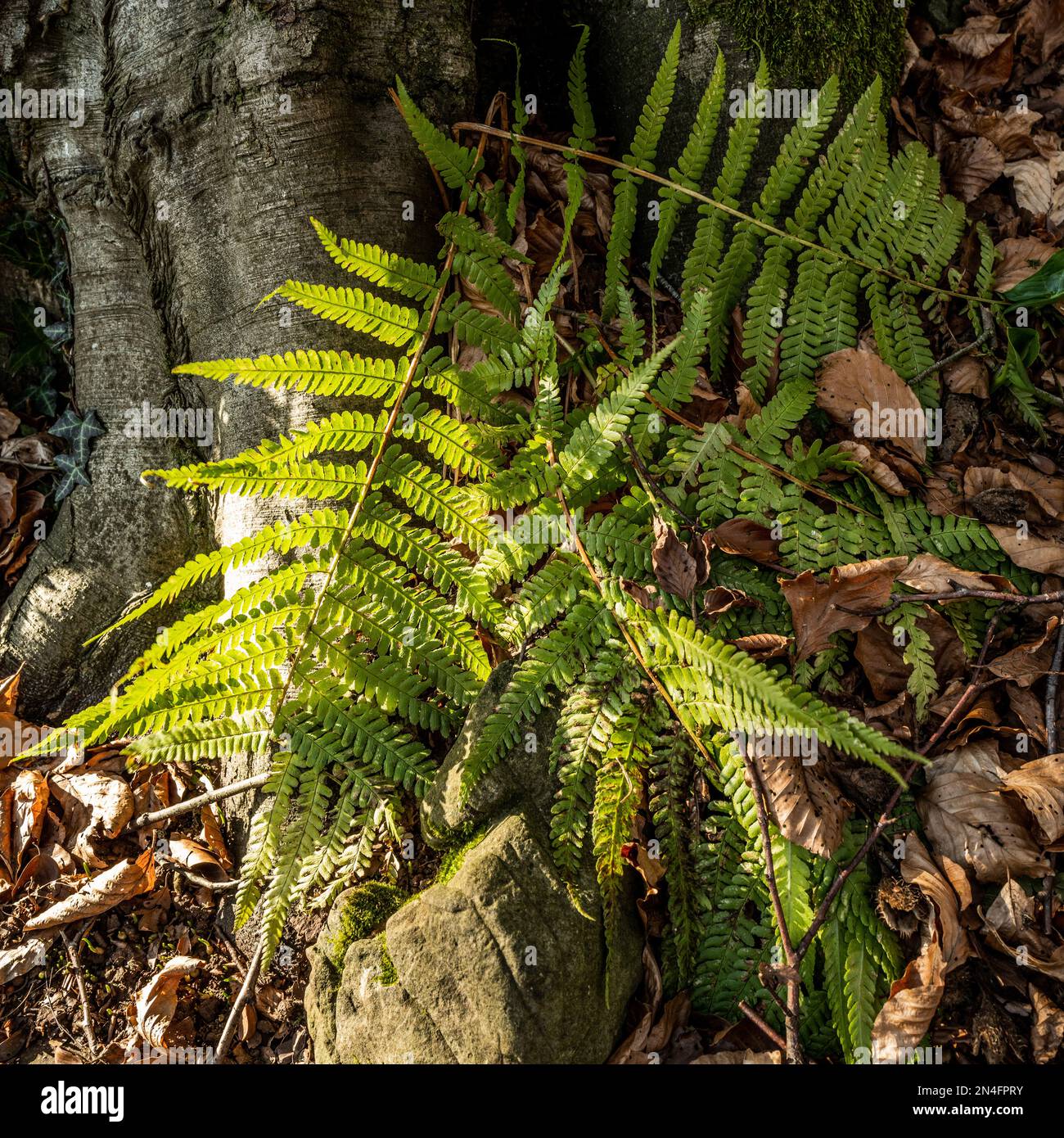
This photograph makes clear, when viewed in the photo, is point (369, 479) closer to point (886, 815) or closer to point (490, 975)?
point (490, 975)

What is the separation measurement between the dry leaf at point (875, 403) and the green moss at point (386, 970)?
6.67 ft

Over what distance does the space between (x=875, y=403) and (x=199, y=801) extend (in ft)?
8.26

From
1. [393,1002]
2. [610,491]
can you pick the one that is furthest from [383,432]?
[393,1002]

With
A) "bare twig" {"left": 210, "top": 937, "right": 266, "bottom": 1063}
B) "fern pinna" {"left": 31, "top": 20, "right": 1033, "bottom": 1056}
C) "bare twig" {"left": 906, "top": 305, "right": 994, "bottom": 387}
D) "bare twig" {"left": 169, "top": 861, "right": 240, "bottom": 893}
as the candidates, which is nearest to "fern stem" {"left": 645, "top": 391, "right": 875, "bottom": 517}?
"fern pinna" {"left": 31, "top": 20, "right": 1033, "bottom": 1056}

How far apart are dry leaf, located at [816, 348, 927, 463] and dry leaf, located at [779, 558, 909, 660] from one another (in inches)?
18.0

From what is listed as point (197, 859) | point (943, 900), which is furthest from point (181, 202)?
point (943, 900)

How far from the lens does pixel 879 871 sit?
1998mm

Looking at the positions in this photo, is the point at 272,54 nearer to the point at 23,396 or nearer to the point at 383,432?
the point at 383,432

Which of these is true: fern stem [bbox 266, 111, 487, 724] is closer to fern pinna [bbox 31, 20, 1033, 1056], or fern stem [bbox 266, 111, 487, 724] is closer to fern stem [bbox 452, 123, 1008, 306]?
fern pinna [bbox 31, 20, 1033, 1056]

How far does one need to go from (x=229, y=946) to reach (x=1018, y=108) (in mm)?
4123

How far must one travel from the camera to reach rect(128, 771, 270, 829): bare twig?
8.05 feet

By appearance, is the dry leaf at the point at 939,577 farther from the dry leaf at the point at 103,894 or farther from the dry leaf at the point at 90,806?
the dry leaf at the point at 90,806

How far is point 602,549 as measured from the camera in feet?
7.09
